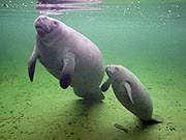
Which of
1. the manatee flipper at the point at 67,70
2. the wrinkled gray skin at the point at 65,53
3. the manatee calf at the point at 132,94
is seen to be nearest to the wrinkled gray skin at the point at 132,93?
the manatee calf at the point at 132,94

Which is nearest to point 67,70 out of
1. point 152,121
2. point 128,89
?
point 128,89

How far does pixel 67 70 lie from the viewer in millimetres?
4527

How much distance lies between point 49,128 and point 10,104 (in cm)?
120

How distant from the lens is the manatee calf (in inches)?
178

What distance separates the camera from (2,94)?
582 cm

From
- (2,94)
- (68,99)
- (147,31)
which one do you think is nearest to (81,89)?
(68,99)

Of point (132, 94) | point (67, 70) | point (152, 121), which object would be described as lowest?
point (152, 121)

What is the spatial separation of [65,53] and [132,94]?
112 centimetres

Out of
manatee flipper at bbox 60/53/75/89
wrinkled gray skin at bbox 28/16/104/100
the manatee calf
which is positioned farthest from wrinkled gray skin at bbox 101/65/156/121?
manatee flipper at bbox 60/53/75/89

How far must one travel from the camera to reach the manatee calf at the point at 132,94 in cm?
452

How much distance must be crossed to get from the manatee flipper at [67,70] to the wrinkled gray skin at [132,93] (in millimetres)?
588

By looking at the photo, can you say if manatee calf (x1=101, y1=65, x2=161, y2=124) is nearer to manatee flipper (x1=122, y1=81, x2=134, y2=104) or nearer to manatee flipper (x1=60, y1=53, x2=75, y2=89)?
manatee flipper (x1=122, y1=81, x2=134, y2=104)

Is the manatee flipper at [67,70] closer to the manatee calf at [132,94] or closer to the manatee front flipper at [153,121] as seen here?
the manatee calf at [132,94]

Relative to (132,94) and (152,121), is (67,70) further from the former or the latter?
(152,121)
